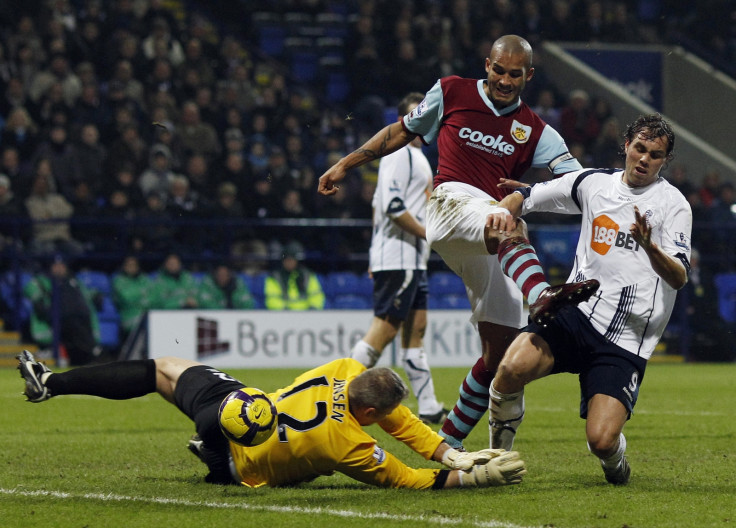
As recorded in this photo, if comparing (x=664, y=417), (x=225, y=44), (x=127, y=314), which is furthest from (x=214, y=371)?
(x=225, y=44)

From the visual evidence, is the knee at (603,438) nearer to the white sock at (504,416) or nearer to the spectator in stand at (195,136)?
the white sock at (504,416)

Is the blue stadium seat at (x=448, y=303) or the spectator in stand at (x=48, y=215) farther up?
the spectator in stand at (x=48, y=215)

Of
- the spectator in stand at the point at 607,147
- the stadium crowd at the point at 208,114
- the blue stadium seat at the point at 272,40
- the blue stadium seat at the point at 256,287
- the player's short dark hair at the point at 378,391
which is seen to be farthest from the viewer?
the blue stadium seat at the point at 272,40

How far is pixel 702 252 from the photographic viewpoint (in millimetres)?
19359

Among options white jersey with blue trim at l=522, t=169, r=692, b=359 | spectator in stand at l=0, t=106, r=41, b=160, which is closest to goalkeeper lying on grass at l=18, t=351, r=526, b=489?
white jersey with blue trim at l=522, t=169, r=692, b=359

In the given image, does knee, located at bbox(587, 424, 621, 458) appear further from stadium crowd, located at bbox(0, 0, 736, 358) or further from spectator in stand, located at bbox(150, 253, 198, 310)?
spectator in stand, located at bbox(150, 253, 198, 310)

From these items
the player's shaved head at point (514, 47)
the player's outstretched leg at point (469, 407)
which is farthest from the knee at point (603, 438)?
the player's shaved head at point (514, 47)

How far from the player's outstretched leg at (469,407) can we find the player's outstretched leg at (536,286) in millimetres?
777

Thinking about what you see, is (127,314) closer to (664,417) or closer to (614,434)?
(664,417)

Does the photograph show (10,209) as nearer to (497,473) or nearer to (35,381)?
(35,381)

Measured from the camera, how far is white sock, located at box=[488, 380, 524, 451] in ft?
19.8

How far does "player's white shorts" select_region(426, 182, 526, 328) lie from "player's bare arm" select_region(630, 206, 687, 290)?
1.04 metres

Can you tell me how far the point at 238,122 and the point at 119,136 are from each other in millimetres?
1968

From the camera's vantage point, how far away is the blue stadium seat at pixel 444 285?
57.8ft
